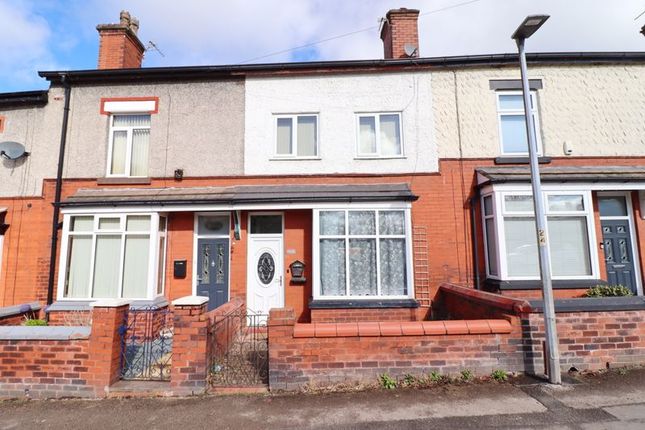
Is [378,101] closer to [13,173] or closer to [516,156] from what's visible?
[516,156]

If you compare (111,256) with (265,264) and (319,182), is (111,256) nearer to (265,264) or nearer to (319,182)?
(265,264)

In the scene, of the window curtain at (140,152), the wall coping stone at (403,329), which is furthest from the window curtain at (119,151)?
the wall coping stone at (403,329)

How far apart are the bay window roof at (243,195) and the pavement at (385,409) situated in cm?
400

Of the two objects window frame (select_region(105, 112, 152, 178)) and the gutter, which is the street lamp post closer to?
window frame (select_region(105, 112, 152, 178))

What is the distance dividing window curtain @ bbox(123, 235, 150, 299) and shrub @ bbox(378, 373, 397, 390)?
5548mm

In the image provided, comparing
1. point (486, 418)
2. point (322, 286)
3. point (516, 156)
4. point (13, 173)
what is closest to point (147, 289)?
point (322, 286)

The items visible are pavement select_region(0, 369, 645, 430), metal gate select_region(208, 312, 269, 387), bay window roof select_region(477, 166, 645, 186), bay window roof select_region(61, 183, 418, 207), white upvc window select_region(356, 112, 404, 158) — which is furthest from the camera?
white upvc window select_region(356, 112, 404, 158)

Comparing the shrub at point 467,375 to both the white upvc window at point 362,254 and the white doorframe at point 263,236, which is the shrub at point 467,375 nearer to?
the white upvc window at point 362,254

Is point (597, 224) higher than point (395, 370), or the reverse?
point (597, 224)

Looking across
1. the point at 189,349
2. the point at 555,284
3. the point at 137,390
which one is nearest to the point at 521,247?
the point at 555,284

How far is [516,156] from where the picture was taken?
8094mm

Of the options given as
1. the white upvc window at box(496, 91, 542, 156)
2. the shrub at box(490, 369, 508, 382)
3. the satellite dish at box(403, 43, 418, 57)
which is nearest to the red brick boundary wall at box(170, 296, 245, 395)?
the shrub at box(490, 369, 508, 382)

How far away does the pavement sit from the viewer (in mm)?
3660

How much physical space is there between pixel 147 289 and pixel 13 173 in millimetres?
4612
